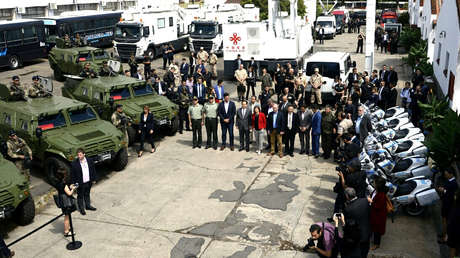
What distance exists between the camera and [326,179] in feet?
38.9

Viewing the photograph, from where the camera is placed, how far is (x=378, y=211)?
26.1 ft

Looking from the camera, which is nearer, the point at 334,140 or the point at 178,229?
the point at 178,229

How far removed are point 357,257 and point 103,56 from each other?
1957 cm

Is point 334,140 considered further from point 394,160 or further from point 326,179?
point 394,160

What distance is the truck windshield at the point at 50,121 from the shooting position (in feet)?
38.8

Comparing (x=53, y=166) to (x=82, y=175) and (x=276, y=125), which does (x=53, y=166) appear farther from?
(x=276, y=125)

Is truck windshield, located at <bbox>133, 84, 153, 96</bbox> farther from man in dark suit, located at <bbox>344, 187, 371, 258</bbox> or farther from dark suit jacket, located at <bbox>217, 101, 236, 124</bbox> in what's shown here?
man in dark suit, located at <bbox>344, 187, 371, 258</bbox>

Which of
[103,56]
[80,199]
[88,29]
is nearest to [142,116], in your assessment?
[80,199]

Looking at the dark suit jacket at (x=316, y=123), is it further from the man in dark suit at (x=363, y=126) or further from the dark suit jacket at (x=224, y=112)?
the dark suit jacket at (x=224, y=112)

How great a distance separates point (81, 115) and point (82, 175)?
323 cm

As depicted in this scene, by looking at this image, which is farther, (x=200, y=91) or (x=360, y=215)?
(x=200, y=91)

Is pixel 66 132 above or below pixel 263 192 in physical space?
above

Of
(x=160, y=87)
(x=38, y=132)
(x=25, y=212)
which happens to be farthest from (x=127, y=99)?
(x=25, y=212)

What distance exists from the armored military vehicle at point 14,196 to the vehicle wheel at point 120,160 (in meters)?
3.04
